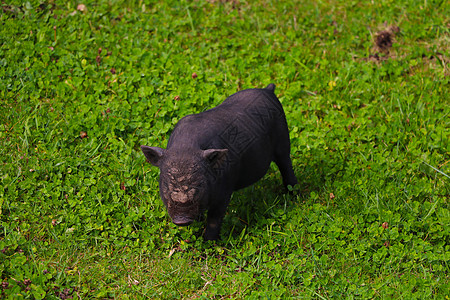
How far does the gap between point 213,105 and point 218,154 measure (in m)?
2.45

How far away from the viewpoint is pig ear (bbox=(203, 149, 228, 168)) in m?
4.13

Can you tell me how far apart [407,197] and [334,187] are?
737 millimetres

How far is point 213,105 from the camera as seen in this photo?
258 inches

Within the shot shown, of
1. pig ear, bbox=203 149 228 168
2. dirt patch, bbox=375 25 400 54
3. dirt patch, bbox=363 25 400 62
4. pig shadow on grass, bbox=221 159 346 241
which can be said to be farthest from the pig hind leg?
dirt patch, bbox=375 25 400 54

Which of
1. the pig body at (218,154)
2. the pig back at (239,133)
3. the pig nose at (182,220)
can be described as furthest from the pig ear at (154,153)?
the pig nose at (182,220)

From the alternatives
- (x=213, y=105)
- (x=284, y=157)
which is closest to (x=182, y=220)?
(x=284, y=157)

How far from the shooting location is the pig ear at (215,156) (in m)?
4.13

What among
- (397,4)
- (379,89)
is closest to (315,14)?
(397,4)

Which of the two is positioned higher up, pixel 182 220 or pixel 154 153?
pixel 154 153

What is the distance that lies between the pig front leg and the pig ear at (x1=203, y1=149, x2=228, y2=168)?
397mm

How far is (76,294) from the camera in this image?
4309mm

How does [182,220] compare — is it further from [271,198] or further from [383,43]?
[383,43]

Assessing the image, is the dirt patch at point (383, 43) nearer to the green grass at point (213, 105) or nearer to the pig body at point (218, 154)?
the green grass at point (213, 105)

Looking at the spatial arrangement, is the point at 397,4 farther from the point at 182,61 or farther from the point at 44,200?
the point at 44,200
